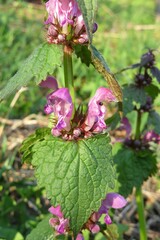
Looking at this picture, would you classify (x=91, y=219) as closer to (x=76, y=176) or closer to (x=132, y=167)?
(x=76, y=176)

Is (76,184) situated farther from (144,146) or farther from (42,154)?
(144,146)

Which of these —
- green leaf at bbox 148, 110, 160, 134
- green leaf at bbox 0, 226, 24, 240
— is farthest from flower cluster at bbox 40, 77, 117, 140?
green leaf at bbox 0, 226, 24, 240

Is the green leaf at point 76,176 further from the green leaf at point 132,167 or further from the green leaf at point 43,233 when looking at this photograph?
the green leaf at point 132,167

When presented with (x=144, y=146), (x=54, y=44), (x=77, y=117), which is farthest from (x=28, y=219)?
(x=54, y=44)

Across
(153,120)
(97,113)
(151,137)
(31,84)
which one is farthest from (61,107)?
(31,84)

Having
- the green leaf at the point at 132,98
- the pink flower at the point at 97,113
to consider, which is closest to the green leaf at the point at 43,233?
the pink flower at the point at 97,113

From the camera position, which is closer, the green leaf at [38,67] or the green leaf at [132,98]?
the green leaf at [38,67]

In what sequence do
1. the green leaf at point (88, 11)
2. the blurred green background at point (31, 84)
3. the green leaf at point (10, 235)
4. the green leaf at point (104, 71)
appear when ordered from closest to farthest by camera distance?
the green leaf at point (88, 11) < the green leaf at point (104, 71) < the green leaf at point (10, 235) < the blurred green background at point (31, 84)
